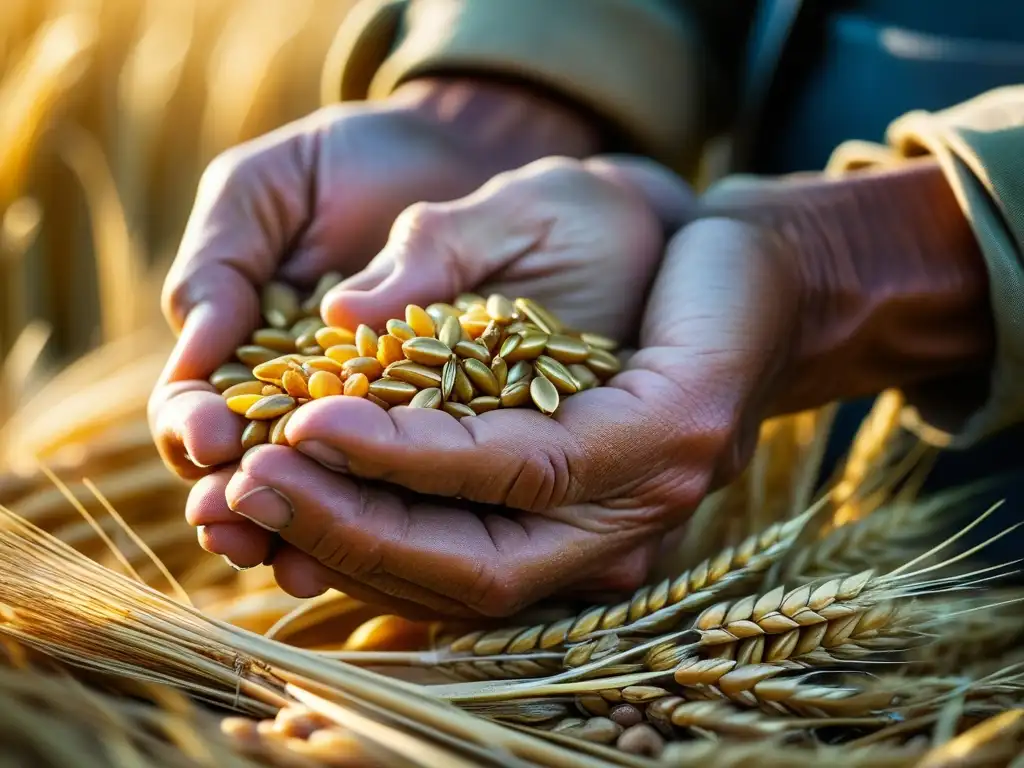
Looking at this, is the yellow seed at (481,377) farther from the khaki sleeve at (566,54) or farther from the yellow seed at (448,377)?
the khaki sleeve at (566,54)

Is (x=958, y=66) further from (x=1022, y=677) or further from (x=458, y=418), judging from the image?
(x=458, y=418)

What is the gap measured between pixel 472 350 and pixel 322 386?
0.20 meters

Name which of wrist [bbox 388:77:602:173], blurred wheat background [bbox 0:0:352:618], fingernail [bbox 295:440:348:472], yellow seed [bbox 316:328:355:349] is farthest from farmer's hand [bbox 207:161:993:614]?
blurred wheat background [bbox 0:0:352:618]

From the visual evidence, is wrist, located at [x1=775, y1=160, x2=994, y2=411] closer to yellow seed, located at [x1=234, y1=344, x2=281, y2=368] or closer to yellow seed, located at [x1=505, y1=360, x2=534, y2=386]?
yellow seed, located at [x1=505, y1=360, x2=534, y2=386]

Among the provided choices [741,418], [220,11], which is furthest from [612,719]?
[220,11]

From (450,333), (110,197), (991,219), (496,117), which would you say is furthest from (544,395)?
(110,197)

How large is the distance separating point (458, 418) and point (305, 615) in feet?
1.37

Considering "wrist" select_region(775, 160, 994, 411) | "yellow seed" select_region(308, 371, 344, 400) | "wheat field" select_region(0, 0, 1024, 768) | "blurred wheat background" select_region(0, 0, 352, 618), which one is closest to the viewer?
"wheat field" select_region(0, 0, 1024, 768)

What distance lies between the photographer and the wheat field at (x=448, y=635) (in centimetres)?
82

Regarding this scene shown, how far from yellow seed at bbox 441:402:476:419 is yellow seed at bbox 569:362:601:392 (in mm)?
183

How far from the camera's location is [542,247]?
139 cm

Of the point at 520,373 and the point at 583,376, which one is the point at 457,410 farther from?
the point at 583,376

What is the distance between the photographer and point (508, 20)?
1882mm

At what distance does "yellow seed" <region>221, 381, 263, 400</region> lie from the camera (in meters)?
1.09
